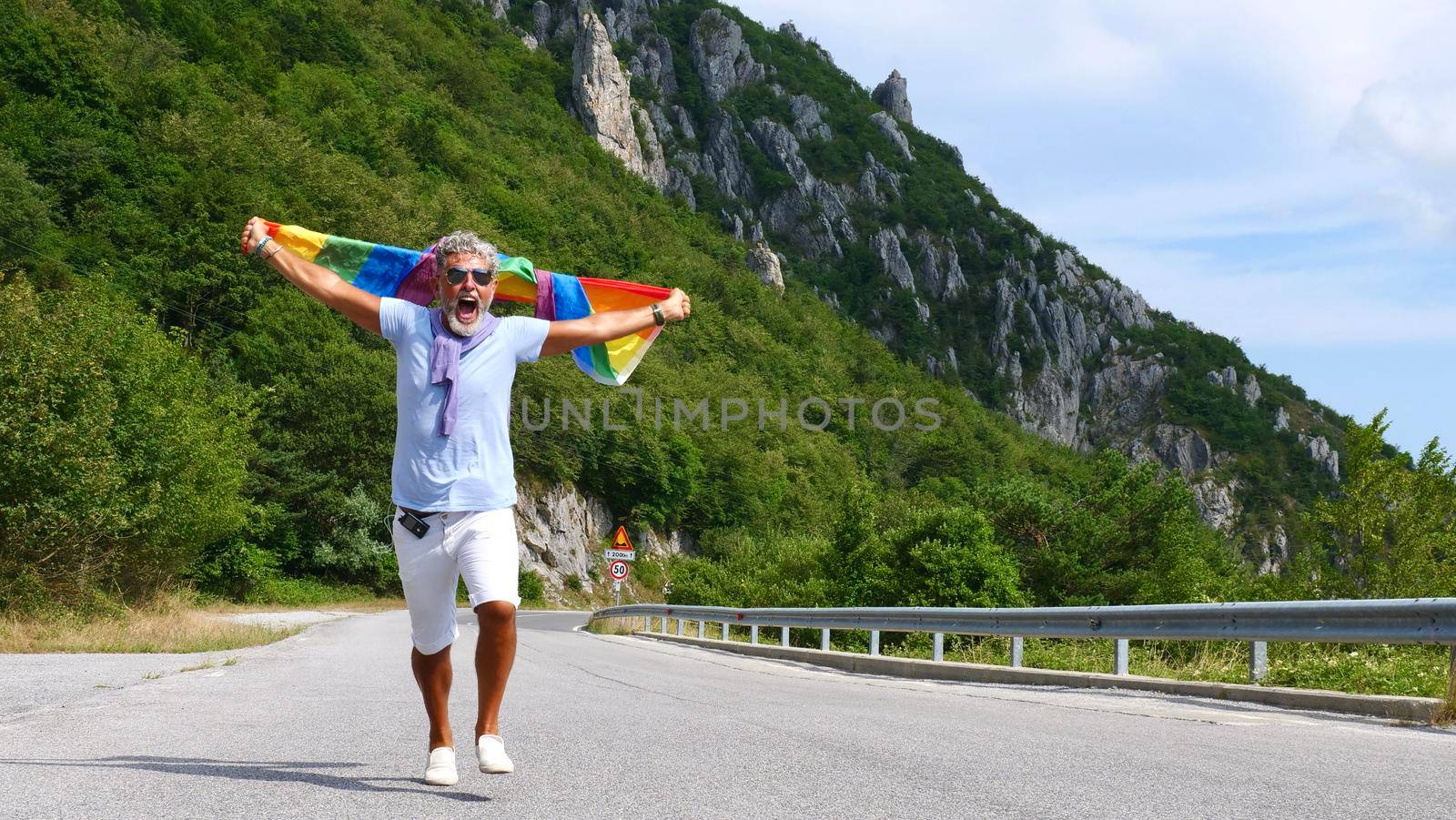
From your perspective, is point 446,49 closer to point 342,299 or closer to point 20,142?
point 20,142

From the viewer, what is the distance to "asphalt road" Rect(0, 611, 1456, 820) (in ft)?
13.4

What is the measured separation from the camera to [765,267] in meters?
139

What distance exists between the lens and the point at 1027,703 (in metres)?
8.67

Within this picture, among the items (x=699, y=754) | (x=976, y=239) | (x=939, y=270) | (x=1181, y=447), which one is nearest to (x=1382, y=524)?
(x=699, y=754)

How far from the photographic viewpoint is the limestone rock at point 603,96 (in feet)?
481

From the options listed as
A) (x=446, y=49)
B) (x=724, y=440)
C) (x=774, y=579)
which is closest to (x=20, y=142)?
(x=774, y=579)

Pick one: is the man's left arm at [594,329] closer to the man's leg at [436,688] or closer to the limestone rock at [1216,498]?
the man's leg at [436,688]

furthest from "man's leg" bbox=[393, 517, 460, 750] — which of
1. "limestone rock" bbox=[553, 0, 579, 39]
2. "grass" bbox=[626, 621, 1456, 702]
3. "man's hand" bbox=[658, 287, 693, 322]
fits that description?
"limestone rock" bbox=[553, 0, 579, 39]

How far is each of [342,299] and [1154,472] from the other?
87.7 feet

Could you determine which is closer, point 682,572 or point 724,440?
point 682,572

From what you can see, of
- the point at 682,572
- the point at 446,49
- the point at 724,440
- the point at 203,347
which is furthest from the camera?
the point at 446,49

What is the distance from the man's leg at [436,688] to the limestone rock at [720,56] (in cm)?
18080

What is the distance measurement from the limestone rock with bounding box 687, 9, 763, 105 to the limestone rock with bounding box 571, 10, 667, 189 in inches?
1166

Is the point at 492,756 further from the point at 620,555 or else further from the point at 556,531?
the point at 556,531
